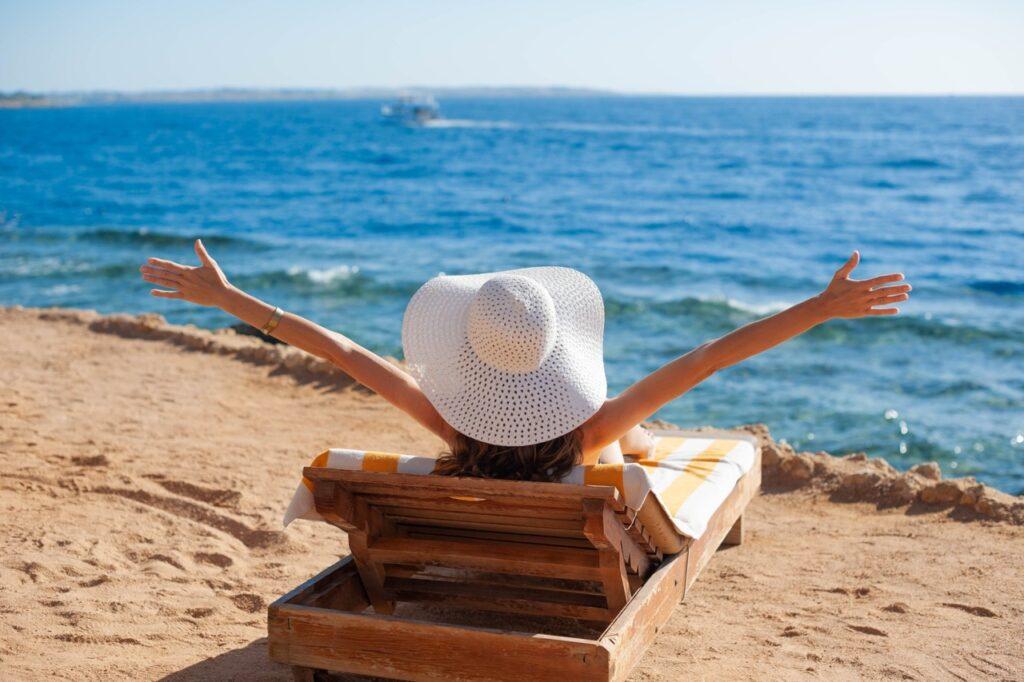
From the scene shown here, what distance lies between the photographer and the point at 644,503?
11.1 feet

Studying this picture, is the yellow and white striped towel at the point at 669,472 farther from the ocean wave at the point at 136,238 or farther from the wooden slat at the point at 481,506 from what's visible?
the ocean wave at the point at 136,238

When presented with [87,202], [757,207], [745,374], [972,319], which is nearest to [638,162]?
[757,207]

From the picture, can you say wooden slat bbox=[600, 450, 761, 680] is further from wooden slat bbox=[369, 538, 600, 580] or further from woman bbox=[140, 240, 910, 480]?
woman bbox=[140, 240, 910, 480]

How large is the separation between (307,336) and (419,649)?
119cm

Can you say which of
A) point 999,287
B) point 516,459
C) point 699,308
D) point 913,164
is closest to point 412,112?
point 913,164

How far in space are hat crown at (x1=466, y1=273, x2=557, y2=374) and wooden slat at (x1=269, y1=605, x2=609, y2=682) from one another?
908 millimetres

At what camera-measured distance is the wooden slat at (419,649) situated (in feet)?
10.3

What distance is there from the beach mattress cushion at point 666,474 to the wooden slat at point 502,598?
14.7 inches

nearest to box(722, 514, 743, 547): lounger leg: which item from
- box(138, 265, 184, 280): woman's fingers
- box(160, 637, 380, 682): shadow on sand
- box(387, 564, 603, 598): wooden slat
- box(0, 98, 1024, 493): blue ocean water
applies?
box(387, 564, 603, 598): wooden slat

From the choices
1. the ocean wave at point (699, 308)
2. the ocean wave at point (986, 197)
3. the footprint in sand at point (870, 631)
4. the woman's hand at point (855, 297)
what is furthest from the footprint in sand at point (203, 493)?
the ocean wave at point (986, 197)

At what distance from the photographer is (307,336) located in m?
3.60

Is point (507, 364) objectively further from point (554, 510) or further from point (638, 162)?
point (638, 162)

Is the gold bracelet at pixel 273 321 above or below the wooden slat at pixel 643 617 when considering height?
above

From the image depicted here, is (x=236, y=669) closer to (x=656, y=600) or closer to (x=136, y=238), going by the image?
(x=656, y=600)
